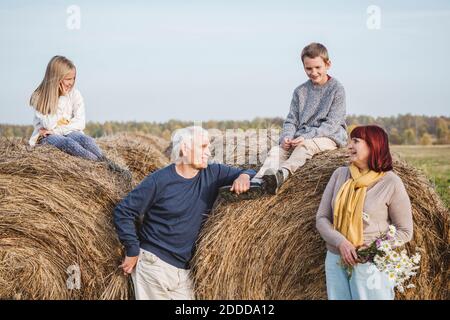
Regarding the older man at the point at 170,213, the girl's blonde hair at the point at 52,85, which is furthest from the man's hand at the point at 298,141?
the girl's blonde hair at the point at 52,85

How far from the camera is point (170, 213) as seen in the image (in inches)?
182

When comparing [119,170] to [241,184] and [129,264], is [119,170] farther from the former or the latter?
[241,184]

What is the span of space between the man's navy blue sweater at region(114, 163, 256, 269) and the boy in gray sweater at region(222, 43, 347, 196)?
34cm

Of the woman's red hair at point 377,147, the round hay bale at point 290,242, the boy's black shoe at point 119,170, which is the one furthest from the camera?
the boy's black shoe at point 119,170

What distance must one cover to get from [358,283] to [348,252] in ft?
0.73

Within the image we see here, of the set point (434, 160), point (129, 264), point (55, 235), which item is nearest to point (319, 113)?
point (129, 264)

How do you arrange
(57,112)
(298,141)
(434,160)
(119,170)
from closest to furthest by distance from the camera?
1. (298,141)
2. (119,170)
3. (57,112)
4. (434,160)

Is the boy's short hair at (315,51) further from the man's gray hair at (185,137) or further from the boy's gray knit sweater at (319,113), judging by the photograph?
the man's gray hair at (185,137)

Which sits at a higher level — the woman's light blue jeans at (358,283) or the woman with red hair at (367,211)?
the woman with red hair at (367,211)

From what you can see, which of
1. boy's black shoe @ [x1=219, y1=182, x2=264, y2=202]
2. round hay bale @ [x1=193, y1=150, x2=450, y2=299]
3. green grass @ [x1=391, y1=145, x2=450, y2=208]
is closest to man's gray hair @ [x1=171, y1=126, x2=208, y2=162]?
boy's black shoe @ [x1=219, y1=182, x2=264, y2=202]

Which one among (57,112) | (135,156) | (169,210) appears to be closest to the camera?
(169,210)

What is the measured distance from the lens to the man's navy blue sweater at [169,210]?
458 cm

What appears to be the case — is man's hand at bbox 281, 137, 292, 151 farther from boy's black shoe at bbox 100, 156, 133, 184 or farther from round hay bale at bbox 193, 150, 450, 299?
boy's black shoe at bbox 100, 156, 133, 184

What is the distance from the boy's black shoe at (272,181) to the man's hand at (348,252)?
2.24 feet
